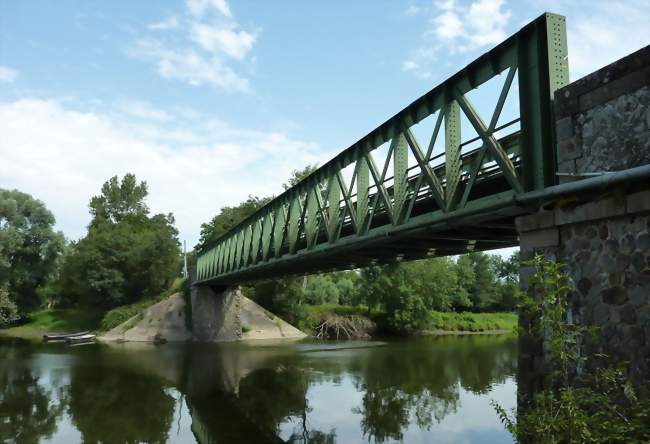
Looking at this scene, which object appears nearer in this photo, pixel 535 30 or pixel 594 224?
pixel 594 224

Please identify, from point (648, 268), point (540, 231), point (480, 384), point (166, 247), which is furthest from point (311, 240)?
point (166, 247)

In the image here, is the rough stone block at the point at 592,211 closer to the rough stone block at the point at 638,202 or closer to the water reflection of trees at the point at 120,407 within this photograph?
the rough stone block at the point at 638,202

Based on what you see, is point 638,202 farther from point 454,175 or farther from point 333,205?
point 333,205

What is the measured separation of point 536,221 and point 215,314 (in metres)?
42.9

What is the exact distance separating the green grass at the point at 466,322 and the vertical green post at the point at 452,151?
49521 mm

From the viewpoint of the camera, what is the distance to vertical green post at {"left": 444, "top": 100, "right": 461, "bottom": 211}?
13.0 m

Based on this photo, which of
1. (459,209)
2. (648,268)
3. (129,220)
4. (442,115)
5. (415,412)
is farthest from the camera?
(129,220)

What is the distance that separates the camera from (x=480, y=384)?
23203mm

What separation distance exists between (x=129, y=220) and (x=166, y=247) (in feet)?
87.7

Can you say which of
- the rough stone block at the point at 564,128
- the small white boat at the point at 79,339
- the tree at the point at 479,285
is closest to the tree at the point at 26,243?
the small white boat at the point at 79,339

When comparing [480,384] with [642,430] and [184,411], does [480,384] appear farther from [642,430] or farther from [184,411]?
[642,430]

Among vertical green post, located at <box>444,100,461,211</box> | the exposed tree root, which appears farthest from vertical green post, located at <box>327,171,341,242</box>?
the exposed tree root

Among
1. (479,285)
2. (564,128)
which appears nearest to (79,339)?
(564,128)

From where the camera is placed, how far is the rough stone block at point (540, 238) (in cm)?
978
